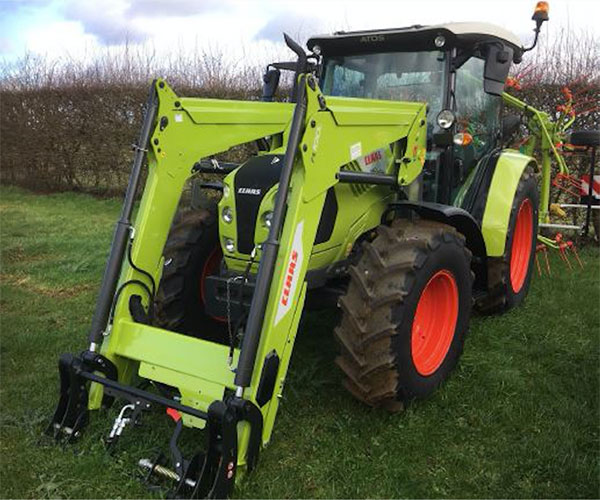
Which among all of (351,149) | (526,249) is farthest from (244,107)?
(526,249)

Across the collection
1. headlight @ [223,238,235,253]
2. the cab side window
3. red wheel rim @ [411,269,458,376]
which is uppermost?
the cab side window

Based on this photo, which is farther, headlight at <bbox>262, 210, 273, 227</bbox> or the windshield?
the windshield

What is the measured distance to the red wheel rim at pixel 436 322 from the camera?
3.36 m

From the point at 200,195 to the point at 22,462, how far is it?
2.01 m

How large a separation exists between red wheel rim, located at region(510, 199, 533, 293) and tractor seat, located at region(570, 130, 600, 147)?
1.68 metres

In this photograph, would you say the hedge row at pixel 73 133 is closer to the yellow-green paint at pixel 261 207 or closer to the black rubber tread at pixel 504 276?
the black rubber tread at pixel 504 276

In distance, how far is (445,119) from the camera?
3.60 meters

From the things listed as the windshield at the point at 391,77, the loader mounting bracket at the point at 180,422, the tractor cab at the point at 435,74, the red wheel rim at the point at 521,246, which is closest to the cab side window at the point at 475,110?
the tractor cab at the point at 435,74

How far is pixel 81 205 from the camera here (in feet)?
36.1

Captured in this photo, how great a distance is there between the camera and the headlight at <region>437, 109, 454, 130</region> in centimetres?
→ 357

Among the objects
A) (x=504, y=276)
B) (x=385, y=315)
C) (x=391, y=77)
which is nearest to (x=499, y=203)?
(x=504, y=276)

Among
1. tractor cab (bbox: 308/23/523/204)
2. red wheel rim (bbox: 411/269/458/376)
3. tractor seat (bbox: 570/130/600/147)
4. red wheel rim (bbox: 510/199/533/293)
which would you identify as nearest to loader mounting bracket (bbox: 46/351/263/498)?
red wheel rim (bbox: 411/269/458/376)

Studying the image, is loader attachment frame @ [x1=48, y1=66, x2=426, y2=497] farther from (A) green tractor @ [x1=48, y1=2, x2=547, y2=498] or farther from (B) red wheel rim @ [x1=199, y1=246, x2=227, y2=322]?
(B) red wheel rim @ [x1=199, y1=246, x2=227, y2=322]

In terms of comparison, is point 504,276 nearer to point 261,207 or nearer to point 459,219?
point 459,219
